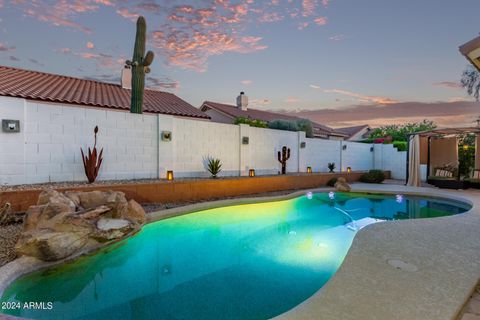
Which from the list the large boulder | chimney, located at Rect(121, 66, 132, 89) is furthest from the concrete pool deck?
chimney, located at Rect(121, 66, 132, 89)

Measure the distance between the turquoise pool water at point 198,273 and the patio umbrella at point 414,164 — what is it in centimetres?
745

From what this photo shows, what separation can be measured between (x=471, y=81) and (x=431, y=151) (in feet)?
19.2

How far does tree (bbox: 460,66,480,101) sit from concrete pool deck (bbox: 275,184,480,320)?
1558 centimetres

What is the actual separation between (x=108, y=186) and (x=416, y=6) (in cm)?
1271

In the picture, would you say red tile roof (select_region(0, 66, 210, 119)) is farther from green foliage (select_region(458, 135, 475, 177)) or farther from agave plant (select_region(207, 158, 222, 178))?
green foliage (select_region(458, 135, 475, 177))

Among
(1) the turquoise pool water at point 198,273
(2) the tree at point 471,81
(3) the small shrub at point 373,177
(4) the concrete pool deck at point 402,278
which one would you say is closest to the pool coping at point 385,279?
(4) the concrete pool deck at point 402,278

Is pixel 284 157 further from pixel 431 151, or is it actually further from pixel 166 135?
pixel 431 151

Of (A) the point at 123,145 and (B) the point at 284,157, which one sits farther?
(B) the point at 284,157

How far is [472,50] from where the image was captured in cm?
367

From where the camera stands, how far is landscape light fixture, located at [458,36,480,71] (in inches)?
139

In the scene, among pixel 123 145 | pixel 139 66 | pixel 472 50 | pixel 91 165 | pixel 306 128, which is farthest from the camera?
pixel 306 128

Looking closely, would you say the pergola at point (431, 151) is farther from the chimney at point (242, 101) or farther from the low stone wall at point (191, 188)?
the chimney at point (242, 101)

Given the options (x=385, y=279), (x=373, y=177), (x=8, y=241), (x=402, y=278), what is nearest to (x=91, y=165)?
(x=8, y=241)

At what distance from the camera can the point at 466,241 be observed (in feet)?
13.6
